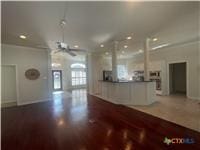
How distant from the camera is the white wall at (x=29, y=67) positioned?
6.06m

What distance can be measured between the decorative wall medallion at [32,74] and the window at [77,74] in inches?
204

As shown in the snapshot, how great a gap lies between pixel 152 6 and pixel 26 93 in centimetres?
664

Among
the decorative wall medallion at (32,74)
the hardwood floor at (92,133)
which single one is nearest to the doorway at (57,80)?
the decorative wall medallion at (32,74)

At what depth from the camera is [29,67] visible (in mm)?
6570

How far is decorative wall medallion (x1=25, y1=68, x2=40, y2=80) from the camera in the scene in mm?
6501

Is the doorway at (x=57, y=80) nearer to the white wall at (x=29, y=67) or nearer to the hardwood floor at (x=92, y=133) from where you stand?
the white wall at (x=29, y=67)

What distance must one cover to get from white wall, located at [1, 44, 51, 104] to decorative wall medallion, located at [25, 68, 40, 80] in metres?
0.16

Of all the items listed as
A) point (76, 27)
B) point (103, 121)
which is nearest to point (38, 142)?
point (103, 121)

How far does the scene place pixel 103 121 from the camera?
377 centimetres

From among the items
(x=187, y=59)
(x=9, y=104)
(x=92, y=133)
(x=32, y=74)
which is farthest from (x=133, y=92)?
(x=9, y=104)

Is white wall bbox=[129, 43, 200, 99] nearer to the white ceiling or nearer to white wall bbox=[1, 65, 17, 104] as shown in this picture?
the white ceiling

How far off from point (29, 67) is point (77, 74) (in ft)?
19.6

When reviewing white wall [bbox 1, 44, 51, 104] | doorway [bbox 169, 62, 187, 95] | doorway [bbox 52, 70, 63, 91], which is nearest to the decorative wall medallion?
white wall [bbox 1, 44, 51, 104]

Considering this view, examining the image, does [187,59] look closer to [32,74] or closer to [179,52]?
[179,52]
